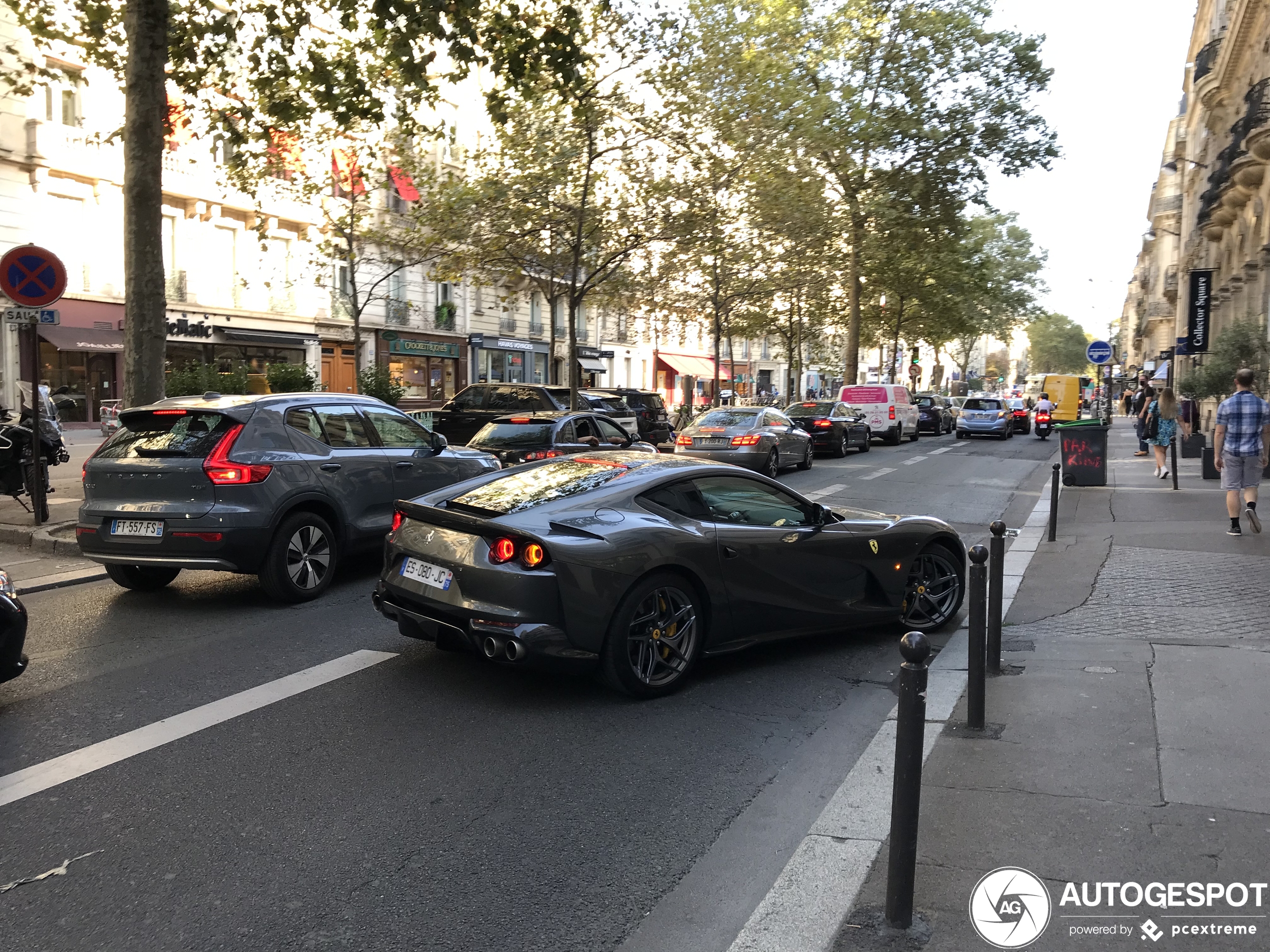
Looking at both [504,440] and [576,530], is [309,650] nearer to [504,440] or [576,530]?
[576,530]

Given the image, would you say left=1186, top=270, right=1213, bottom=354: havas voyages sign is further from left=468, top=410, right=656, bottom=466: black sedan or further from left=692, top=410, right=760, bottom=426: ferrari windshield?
left=468, top=410, right=656, bottom=466: black sedan

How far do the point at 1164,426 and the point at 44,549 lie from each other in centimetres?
1671

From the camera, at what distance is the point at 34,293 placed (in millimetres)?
10359

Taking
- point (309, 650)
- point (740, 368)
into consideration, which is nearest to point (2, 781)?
point (309, 650)

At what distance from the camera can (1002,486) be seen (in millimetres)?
18688

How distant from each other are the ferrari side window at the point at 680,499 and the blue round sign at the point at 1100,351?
21.2 m

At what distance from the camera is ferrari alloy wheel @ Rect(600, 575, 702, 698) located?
5.38 metres

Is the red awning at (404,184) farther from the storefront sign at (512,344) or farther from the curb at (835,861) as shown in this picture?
the curb at (835,861)

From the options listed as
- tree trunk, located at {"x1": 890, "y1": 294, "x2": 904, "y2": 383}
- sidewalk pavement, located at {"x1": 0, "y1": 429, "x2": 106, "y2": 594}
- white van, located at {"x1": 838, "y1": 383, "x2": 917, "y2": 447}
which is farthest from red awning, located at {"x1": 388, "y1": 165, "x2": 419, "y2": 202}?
tree trunk, located at {"x1": 890, "y1": 294, "x2": 904, "y2": 383}

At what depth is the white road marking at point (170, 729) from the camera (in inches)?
171

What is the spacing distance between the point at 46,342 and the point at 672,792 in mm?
28583

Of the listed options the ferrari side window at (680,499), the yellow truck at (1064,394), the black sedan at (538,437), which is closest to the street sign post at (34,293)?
the black sedan at (538,437)

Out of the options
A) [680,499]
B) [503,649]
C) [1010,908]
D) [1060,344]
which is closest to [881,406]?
[680,499]

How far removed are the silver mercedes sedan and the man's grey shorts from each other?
29.5ft
